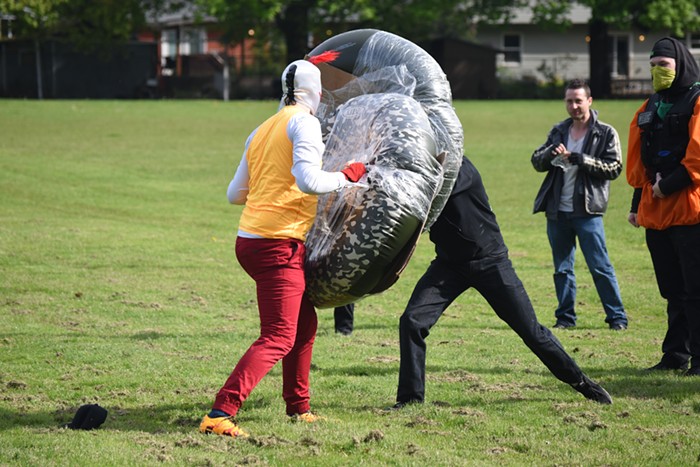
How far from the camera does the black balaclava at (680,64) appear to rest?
710 centimetres

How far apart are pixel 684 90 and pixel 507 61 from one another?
53.1 metres

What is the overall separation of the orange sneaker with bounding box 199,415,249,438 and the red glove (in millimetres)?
1529

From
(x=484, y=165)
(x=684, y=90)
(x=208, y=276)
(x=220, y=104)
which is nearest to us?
(x=684, y=90)

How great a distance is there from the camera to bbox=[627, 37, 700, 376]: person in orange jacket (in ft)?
23.3

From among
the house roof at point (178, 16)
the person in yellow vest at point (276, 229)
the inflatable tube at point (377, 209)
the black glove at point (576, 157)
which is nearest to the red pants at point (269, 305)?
the person in yellow vest at point (276, 229)

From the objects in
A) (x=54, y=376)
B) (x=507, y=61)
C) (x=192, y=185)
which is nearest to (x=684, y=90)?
(x=54, y=376)

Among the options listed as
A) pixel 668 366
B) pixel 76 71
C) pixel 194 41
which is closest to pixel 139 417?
pixel 668 366

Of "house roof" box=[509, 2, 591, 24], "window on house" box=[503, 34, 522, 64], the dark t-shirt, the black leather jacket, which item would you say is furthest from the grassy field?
"window on house" box=[503, 34, 522, 64]

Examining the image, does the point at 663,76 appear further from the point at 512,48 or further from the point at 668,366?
the point at 512,48

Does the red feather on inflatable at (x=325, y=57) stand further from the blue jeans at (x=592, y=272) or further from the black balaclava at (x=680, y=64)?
the blue jeans at (x=592, y=272)

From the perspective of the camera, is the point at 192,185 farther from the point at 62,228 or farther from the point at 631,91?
the point at 631,91

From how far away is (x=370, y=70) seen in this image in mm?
6348

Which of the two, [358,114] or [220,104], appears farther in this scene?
[220,104]

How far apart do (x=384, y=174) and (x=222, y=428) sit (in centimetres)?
Result: 170
